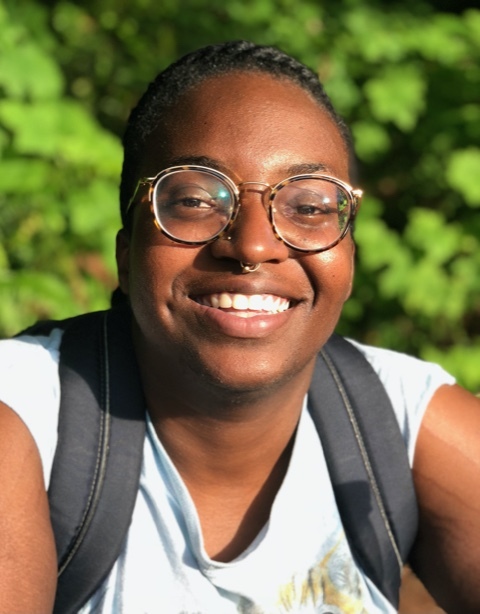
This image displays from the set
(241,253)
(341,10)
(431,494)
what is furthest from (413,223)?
(241,253)

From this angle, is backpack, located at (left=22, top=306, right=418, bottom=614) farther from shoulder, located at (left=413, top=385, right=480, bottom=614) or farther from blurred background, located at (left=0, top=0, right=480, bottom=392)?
blurred background, located at (left=0, top=0, right=480, bottom=392)

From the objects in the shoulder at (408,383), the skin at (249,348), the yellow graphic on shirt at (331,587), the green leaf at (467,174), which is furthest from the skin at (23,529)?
the green leaf at (467,174)

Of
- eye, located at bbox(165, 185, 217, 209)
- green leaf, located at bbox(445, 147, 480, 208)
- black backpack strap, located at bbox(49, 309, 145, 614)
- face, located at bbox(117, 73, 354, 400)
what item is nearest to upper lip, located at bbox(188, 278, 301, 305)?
face, located at bbox(117, 73, 354, 400)

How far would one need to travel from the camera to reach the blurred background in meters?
4.32

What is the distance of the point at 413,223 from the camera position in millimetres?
5016

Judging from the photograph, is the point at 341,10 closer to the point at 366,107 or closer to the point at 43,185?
the point at 366,107

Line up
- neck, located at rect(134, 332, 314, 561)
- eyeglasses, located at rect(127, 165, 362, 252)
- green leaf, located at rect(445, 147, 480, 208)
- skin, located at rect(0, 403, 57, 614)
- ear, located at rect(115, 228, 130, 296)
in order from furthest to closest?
green leaf, located at rect(445, 147, 480, 208)
ear, located at rect(115, 228, 130, 296)
neck, located at rect(134, 332, 314, 561)
eyeglasses, located at rect(127, 165, 362, 252)
skin, located at rect(0, 403, 57, 614)

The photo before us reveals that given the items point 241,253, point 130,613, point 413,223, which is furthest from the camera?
point 413,223

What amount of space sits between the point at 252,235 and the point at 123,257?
1.45 feet

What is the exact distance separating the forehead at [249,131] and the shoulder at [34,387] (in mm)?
443

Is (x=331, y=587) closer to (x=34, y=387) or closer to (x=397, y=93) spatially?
(x=34, y=387)

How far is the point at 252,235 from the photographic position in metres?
1.95

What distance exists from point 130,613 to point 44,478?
334 millimetres

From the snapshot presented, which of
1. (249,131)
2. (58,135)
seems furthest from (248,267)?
(58,135)
